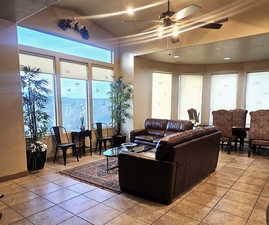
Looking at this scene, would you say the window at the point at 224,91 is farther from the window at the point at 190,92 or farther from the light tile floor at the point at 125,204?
the light tile floor at the point at 125,204

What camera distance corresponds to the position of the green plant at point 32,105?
13.1 feet

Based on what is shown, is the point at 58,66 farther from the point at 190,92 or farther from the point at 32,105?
the point at 190,92

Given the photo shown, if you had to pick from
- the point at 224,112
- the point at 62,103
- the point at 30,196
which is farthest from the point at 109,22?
the point at 30,196

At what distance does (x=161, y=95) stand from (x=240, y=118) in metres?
2.84

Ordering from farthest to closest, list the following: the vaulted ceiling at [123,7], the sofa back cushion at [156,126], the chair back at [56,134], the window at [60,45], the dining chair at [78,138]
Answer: the sofa back cushion at [156,126] → the dining chair at [78,138] → the chair back at [56,134] → the window at [60,45] → the vaulted ceiling at [123,7]

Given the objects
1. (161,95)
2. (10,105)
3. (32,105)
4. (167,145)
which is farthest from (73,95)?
(167,145)

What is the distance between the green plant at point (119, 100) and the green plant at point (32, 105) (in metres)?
2.38

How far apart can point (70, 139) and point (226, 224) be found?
4.28m

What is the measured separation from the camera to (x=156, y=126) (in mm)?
6102

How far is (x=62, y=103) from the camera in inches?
207

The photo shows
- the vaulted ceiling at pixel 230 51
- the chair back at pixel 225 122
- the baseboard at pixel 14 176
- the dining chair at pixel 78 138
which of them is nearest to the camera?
the baseboard at pixel 14 176

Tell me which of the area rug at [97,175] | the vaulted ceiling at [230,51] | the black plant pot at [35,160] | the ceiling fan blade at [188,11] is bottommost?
the area rug at [97,175]

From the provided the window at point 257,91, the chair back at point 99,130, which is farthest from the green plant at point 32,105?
the window at point 257,91

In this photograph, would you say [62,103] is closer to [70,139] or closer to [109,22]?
[70,139]
